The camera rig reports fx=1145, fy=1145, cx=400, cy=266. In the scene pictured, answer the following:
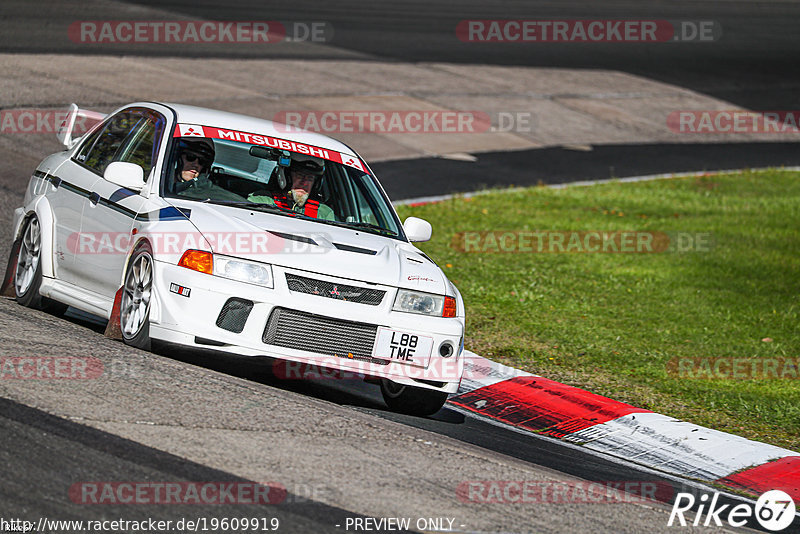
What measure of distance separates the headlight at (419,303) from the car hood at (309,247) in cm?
4

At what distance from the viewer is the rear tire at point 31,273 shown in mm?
8211

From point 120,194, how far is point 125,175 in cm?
40

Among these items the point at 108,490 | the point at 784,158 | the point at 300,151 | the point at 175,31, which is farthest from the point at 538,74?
the point at 108,490

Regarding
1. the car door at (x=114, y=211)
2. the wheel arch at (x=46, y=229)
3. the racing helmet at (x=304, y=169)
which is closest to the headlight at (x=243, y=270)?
the car door at (x=114, y=211)

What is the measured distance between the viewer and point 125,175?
740 centimetres

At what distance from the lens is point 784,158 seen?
22688 millimetres

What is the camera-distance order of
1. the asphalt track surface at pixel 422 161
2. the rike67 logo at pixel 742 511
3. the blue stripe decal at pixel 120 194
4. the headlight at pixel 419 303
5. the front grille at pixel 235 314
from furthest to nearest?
the blue stripe decal at pixel 120 194 → the headlight at pixel 419 303 → the front grille at pixel 235 314 → the rike67 logo at pixel 742 511 → the asphalt track surface at pixel 422 161

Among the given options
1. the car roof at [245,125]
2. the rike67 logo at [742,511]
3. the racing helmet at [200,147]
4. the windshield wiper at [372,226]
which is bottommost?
the rike67 logo at [742,511]

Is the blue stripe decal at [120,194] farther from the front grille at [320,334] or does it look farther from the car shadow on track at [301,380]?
the front grille at [320,334]

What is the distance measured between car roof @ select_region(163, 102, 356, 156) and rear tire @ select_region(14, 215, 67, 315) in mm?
1356

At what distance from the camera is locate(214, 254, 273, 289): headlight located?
269 inches

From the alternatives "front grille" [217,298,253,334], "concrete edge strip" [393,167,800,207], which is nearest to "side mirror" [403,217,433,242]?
"front grille" [217,298,253,334]

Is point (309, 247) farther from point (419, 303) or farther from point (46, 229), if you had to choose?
point (46, 229)

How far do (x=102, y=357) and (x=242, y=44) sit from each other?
19343 mm
